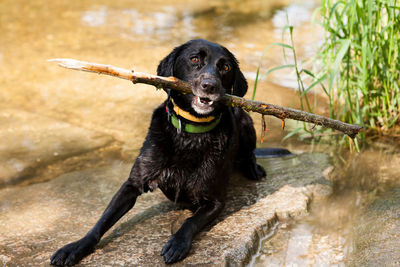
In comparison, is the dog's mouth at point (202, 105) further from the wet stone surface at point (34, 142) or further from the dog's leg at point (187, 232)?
the wet stone surface at point (34, 142)

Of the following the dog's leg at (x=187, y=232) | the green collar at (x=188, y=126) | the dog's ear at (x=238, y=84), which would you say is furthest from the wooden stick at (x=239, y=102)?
the dog's leg at (x=187, y=232)

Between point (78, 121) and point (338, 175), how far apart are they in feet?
7.23

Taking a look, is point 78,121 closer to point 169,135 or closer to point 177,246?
point 169,135

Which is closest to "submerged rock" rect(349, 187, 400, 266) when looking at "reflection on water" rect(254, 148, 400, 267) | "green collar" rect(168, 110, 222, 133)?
"reflection on water" rect(254, 148, 400, 267)

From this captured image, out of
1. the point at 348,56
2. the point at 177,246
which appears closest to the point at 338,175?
the point at 348,56

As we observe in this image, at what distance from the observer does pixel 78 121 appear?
416 cm

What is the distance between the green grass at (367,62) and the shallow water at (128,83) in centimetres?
30

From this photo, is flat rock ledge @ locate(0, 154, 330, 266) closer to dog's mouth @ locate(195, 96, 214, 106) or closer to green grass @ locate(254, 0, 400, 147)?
green grass @ locate(254, 0, 400, 147)

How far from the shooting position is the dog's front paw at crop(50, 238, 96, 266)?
230 cm

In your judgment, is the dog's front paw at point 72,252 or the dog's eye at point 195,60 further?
the dog's eye at point 195,60

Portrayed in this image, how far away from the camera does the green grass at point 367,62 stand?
326cm

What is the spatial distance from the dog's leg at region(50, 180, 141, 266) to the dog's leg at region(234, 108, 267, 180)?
946mm

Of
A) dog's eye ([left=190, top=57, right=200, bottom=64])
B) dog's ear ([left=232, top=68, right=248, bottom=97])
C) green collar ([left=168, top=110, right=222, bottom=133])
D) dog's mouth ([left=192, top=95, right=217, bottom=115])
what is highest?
dog's eye ([left=190, top=57, right=200, bottom=64])

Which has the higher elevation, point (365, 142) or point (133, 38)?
point (133, 38)
